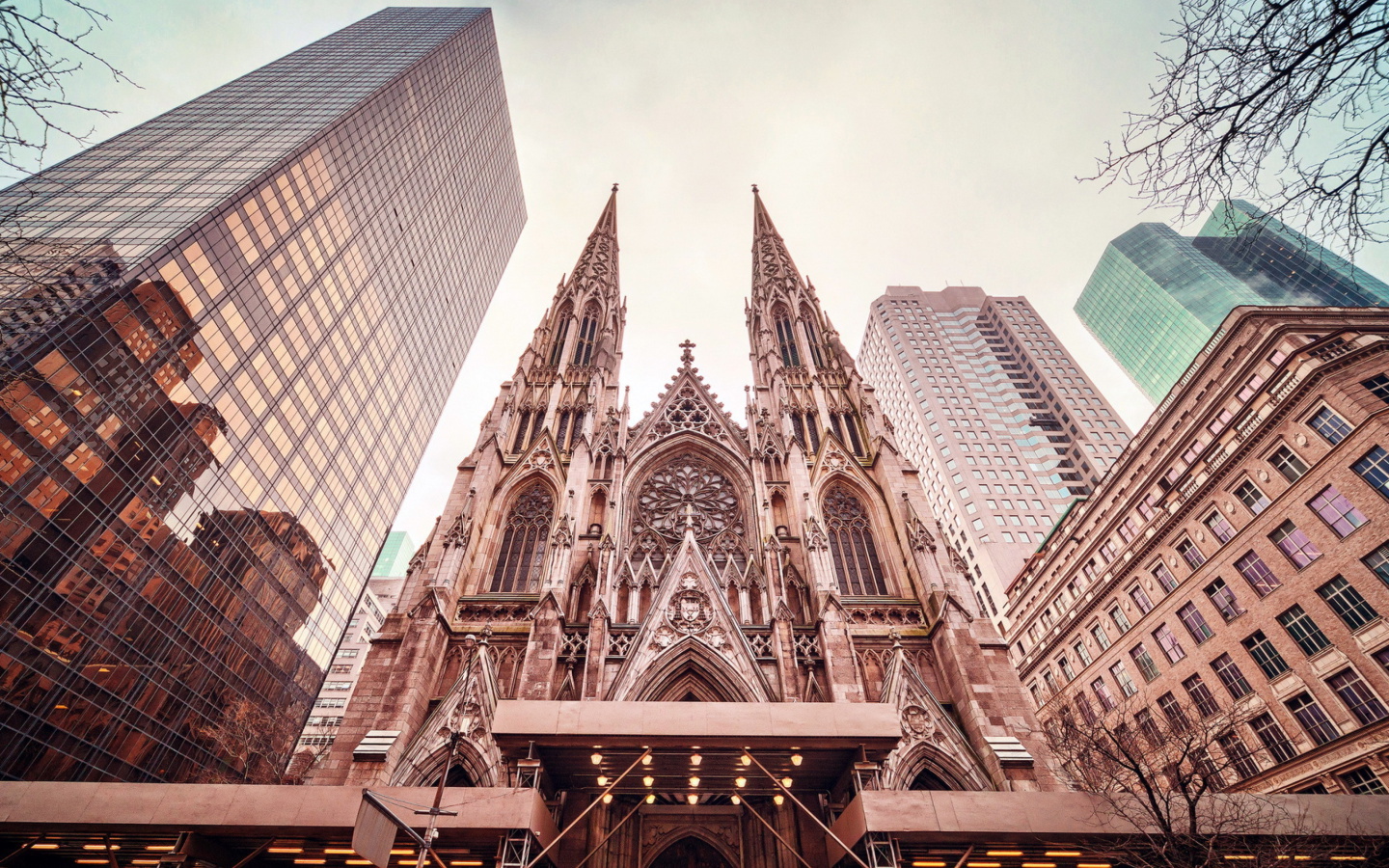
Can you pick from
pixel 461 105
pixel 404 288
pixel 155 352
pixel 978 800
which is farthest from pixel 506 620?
pixel 461 105

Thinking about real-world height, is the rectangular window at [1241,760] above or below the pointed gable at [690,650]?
below

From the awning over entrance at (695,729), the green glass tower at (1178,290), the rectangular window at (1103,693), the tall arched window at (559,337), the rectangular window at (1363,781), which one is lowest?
the awning over entrance at (695,729)

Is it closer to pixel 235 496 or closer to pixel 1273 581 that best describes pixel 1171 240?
pixel 1273 581

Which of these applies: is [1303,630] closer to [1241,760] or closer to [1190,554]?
[1241,760]

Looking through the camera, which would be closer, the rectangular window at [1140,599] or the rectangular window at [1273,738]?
the rectangular window at [1273,738]

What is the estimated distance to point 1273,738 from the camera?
23422 millimetres

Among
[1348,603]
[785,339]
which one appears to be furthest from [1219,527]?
[785,339]

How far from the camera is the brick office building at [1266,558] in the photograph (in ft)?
67.7

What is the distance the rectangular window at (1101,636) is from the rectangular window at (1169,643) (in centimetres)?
426

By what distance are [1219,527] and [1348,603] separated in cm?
681

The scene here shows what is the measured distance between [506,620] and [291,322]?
28979mm

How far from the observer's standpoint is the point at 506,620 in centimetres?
2089

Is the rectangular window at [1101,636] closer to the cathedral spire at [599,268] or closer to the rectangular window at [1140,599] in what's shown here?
the rectangular window at [1140,599]

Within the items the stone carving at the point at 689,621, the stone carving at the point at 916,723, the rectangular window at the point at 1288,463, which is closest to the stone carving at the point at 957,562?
the stone carving at the point at 916,723
